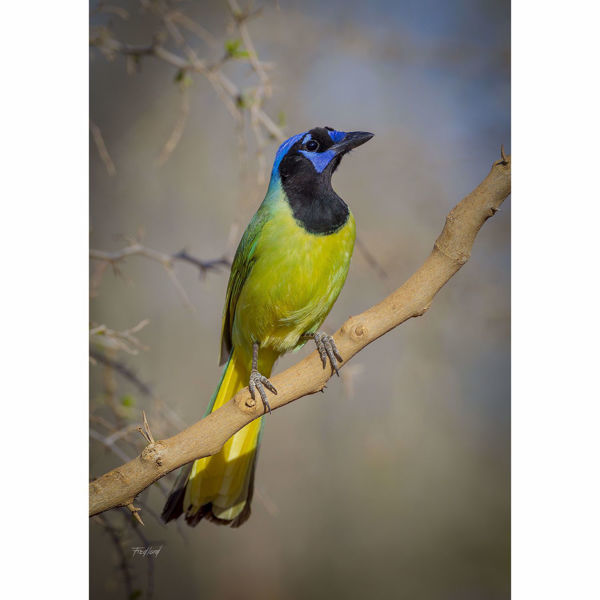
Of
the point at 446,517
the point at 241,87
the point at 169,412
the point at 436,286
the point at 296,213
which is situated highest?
the point at 241,87

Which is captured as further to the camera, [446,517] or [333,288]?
[446,517]

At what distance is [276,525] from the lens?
88.9 inches

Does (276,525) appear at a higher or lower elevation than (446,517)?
higher

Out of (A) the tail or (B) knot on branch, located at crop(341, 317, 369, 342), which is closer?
(B) knot on branch, located at crop(341, 317, 369, 342)

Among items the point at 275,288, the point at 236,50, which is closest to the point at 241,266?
the point at 275,288

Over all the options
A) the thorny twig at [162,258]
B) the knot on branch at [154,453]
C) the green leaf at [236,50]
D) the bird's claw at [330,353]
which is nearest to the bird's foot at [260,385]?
the bird's claw at [330,353]

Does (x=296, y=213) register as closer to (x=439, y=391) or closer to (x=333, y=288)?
(x=333, y=288)

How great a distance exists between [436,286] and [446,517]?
0.76 m

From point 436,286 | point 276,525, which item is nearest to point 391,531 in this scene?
point 276,525

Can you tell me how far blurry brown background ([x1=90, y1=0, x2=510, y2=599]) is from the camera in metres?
2.25

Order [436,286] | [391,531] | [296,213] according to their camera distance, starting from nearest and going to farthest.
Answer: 1. [436,286]
2. [296,213]
3. [391,531]

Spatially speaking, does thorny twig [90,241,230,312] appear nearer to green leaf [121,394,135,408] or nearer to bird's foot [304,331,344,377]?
green leaf [121,394,135,408]

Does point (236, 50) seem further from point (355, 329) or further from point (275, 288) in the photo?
point (355, 329)
